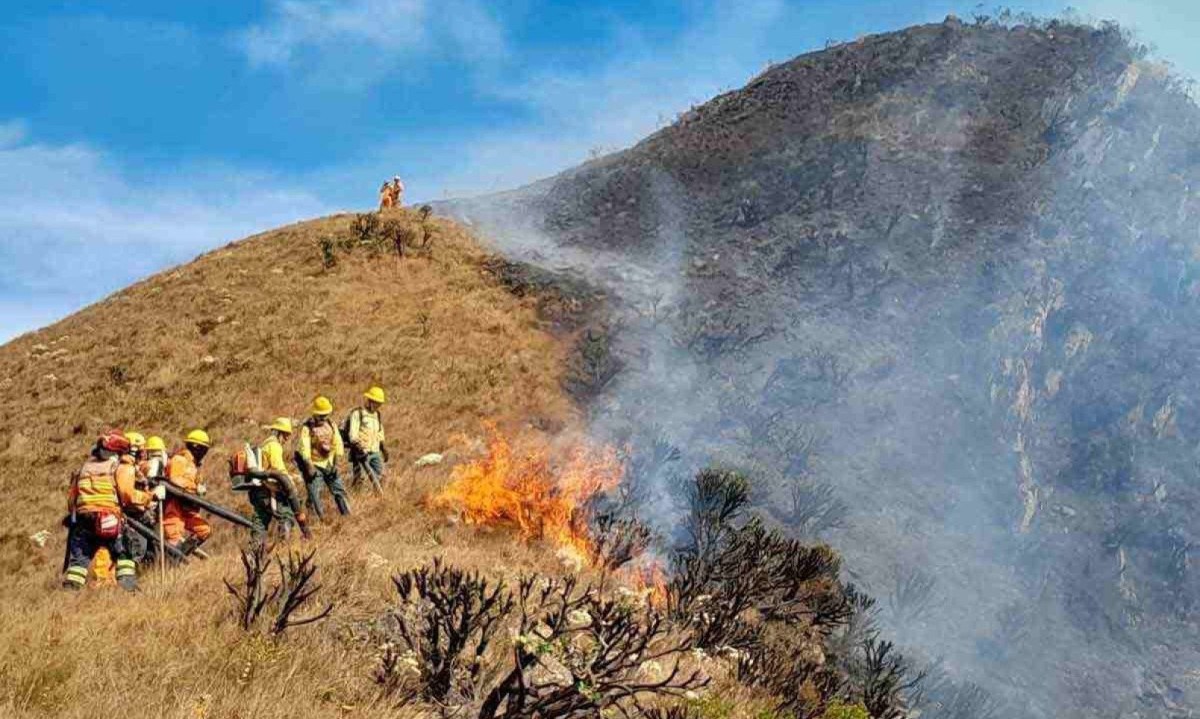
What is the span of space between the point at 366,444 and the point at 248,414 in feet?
18.6

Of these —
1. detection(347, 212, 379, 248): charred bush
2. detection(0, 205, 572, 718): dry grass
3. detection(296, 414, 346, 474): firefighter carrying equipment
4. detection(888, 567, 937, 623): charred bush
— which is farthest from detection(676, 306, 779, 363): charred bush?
detection(296, 414, 346, 474): firefighter carrying equipment

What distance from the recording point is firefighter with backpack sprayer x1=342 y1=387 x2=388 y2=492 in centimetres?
1212

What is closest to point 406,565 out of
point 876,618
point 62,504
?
point 876,618

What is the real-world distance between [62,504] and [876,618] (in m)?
13.8

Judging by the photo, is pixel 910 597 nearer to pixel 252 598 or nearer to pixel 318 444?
pixel 318 444

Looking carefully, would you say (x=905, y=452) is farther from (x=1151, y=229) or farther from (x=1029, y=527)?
(x=1151, y=229)

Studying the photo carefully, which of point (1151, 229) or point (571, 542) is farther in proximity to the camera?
point (1151, 229)

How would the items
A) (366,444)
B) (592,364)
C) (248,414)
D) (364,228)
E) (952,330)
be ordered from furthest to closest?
(364,228), (952,330), (592,364), (248,414), (366,444)

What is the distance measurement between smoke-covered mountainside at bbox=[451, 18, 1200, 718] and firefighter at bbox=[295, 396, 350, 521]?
201 inches

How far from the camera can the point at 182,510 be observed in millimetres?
9250

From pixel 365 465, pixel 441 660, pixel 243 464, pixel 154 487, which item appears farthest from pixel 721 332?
pixel 441 660

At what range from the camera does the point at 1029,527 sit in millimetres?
16297

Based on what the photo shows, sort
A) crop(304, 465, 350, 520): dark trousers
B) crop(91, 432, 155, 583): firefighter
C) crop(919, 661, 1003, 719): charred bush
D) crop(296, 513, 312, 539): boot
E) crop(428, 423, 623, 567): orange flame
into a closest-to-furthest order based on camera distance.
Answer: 1. crop(91, 432, 155, 583): firefighter
2. crop(296, 513, 312, 539): boot
3. crop(304, 465, 350, 520): dark trousers
4. crop(428, 423, 623, 567): orange flame
5. crop(919, 661, 1003, 719): charred bush

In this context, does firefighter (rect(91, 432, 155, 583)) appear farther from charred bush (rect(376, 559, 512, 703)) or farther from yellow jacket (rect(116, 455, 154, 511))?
charred bush (rect(376, 559, 512, 703))
